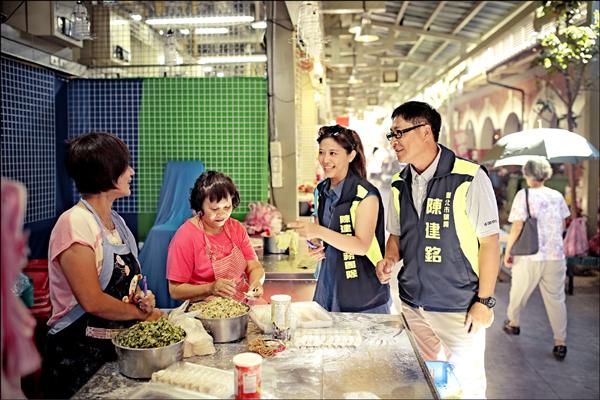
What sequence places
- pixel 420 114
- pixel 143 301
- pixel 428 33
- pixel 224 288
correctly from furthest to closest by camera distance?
1. pixel 428 33
2. pixel 420 114
3. pixel 224 288
4. pixel 143 301

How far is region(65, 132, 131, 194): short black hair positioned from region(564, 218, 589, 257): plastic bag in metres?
6.61

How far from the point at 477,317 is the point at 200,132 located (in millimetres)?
3305

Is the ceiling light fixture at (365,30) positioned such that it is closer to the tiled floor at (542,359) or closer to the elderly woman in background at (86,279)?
the tiled floor at (542,359)

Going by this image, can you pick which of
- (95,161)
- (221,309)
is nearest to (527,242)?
(221,309)

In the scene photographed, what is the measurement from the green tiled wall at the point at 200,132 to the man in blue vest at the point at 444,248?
243 centimetres

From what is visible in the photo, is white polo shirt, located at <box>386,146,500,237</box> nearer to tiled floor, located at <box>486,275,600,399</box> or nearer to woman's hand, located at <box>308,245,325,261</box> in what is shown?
woman's hand, located at <box>308,245,325,261</box>

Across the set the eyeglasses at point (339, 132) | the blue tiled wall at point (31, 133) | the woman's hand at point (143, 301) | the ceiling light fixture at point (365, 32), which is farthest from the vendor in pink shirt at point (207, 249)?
the ceiling light fixture at point (365, 32)

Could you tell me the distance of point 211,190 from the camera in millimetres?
2822

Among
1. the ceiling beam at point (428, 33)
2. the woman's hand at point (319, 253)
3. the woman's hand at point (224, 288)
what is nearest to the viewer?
the woman's hand at point (224, 288)

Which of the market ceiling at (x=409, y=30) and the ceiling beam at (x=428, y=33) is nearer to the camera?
the market ceiling at (x=409, y=30)

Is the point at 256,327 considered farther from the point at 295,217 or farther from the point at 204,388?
the point at 295,217

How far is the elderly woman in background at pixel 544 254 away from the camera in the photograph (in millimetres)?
5160

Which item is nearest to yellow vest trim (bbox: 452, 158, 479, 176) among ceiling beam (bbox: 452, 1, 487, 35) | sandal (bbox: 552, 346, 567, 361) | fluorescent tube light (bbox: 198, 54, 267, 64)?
sandal (bbox: 552, 346, 567, 361)

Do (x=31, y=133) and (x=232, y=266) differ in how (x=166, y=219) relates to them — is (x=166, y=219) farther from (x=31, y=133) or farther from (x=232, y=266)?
(x=232, y=266)
